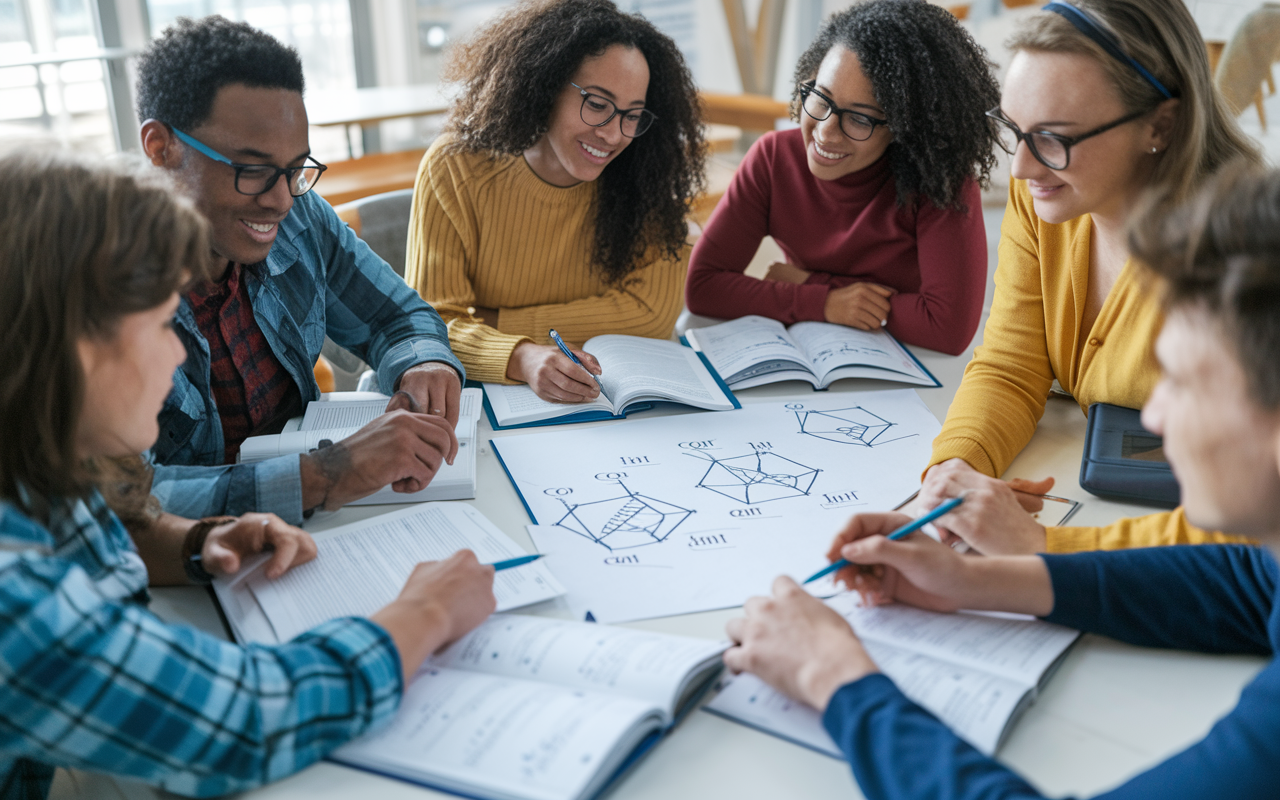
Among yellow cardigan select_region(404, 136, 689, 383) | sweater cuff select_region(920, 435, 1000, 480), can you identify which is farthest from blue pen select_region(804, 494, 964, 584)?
yellow cardigan select_region(404, 136, 689, 383)

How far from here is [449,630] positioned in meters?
0.86

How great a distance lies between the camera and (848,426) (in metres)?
1.40

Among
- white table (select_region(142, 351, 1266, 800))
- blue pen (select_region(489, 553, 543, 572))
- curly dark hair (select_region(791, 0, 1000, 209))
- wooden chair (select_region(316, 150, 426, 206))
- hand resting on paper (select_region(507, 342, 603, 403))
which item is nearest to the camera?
white table (select_region(142, 351, 1266, 800))

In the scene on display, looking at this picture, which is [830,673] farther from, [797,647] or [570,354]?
[570,354]

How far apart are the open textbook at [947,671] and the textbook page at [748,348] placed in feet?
2.15

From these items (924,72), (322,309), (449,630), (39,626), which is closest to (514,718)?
(449,630)

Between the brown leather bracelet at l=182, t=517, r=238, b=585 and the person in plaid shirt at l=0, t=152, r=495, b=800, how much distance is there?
0.16m

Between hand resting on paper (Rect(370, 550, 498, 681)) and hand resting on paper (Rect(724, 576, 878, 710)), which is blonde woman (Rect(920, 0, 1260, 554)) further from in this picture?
hand resting on paper (Rect(370, 550, 498, 681))

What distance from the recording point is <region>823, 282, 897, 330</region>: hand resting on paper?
1.73 metres

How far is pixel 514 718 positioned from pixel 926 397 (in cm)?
98

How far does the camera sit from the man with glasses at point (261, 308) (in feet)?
3.72

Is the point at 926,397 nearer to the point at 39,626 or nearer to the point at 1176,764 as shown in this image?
the point at 1176,764

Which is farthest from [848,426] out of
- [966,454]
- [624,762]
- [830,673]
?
[624,762]

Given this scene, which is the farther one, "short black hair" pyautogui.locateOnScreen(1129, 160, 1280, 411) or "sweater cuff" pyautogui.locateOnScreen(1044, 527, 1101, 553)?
"sweater cuff" pyautogui.locateOnScreen(1044, 527, 1101, 553)
